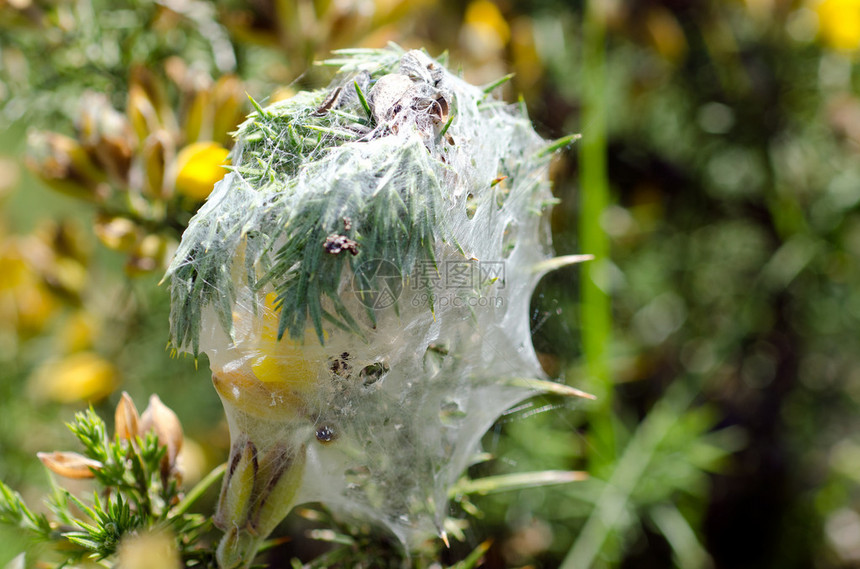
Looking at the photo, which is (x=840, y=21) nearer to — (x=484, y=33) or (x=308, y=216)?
(x=484, y=33)

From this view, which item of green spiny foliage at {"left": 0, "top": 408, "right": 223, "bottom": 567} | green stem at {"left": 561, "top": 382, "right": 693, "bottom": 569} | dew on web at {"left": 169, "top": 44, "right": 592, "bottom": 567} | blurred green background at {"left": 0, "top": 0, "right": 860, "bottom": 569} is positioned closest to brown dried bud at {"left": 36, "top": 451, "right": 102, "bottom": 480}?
green spiny foliage at {"left": 0, "top": 408, "right": 223, "bottom": 567}

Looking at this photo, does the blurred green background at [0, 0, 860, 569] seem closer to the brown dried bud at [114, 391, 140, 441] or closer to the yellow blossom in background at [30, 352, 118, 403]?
the yellow blossom in background at [30, 352, 118, 403]

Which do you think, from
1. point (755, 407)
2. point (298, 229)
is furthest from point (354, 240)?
point (755, 407)

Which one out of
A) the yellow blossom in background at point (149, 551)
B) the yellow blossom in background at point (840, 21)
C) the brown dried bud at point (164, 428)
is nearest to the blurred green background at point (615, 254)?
the yellow blossom in background at point (840, 21)

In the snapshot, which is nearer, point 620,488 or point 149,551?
point 149,551

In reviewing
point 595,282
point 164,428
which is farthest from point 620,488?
point 164,428

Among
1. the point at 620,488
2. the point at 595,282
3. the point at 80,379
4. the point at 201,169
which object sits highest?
the point at 201,169

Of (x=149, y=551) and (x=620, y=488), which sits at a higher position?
(x=149, y=551)
